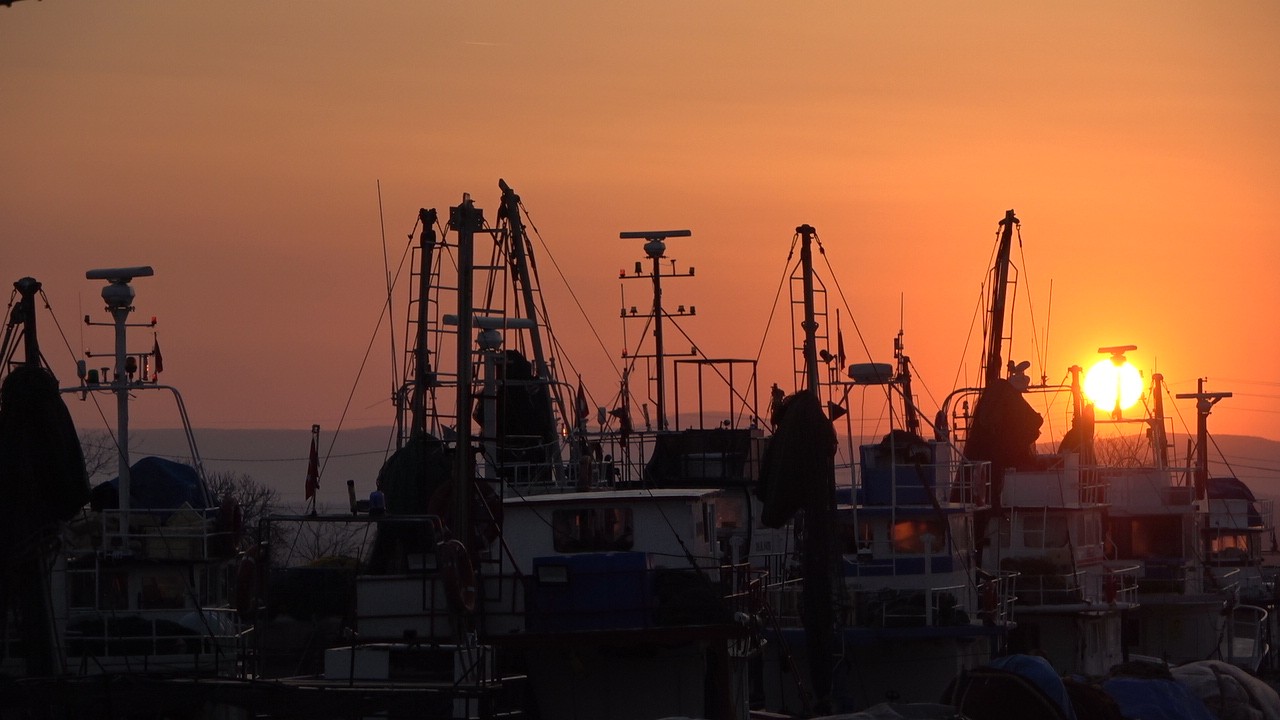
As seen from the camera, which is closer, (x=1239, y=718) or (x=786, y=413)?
(x=786, y=413)

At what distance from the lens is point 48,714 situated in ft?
97.0

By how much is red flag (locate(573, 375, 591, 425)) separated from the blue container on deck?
9929mm

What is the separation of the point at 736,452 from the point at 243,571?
14.8 meters

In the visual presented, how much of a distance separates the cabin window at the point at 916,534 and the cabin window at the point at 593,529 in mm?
8050

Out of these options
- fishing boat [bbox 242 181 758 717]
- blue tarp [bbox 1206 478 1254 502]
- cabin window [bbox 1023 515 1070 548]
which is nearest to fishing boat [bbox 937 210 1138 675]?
cabin window [bbox 1023 515 1070 548]

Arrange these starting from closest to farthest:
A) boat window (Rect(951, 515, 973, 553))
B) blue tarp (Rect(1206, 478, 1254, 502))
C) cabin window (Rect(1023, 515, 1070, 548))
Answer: boat window (Rect(951, 515, 973, 553)) < cabin window (Rect(1023, 515, 1070, 548)) < blue tarp (Rect(1206, 478, 1254, 502))

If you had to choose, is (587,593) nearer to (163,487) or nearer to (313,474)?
(313,474)

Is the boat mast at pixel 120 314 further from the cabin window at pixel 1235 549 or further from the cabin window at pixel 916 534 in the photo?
the cabin window at pixel 1235 549

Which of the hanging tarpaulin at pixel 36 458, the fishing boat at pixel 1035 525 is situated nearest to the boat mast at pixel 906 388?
the fishing boat at pixel 1035 525

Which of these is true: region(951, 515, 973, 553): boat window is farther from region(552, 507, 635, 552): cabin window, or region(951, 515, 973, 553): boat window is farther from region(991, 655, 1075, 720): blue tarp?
region(552, 507, 635, 552): cabin window

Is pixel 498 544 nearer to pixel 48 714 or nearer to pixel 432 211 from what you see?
pixel 48 714

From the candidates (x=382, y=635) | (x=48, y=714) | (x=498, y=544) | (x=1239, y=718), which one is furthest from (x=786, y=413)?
(x=48, y=714)

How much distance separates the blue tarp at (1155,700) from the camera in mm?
34688

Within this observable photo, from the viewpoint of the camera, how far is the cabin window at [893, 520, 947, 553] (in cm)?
3931
